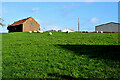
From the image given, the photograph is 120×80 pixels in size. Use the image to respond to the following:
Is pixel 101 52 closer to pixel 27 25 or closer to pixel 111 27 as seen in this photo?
pixel 111 27

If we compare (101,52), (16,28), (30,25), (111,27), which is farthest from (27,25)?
(101,52)

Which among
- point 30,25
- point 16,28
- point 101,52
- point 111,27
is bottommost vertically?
point 101,52

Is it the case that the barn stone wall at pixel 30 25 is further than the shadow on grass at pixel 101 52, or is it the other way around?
the barn stone wall at pixel 30 25

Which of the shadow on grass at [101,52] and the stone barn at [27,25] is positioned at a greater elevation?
the stone barn at [27,25]

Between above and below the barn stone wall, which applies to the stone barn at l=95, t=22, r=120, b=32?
below

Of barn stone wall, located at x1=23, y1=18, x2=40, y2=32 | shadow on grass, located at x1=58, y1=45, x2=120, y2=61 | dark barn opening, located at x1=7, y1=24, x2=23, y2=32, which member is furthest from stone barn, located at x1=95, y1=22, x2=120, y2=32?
shadow on grass, located at x1=58, y1=45, x2=120, y2=61

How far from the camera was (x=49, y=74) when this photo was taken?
24.1 ft

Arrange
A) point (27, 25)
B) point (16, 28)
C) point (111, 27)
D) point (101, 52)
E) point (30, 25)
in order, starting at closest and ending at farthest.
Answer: point (101, 52)
point (111, 27)
point (27, 25)
point (30, 25)
point (16, 28)

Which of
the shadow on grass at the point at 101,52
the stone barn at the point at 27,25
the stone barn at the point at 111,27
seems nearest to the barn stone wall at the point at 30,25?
the stone barn at the point at 27,25

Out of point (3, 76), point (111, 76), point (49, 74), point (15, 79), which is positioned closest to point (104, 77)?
point (111, 76)

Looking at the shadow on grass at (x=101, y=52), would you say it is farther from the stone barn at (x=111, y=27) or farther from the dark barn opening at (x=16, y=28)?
the dark barn opening at (x=16, y=28)

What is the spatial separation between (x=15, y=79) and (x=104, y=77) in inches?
183

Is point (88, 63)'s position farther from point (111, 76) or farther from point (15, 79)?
point (15, 79)

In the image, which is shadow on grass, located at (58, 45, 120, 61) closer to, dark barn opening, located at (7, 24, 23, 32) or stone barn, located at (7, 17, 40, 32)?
stone barn, located at (7, 17, 40, 32)
